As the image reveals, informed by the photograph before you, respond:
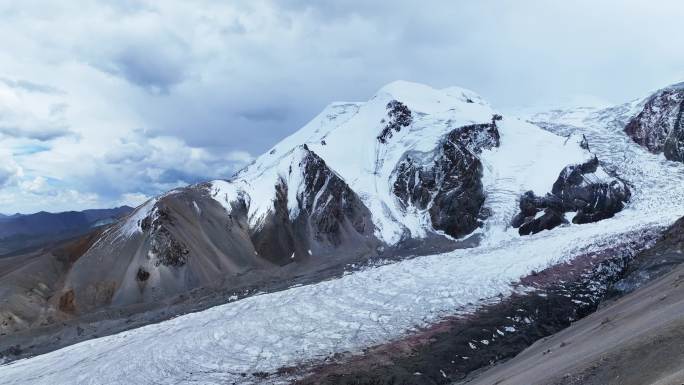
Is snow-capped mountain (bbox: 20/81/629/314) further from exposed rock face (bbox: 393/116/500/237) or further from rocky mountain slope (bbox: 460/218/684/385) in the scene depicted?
rocky mountain slope (bbox: 460/218/684/385)

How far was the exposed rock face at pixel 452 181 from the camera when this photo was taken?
6116cm

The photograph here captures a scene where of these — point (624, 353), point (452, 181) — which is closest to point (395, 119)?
point (452, 181)

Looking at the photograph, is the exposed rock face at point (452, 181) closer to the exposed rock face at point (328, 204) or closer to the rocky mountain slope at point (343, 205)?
the rocky mountain slope at point (343, 205)

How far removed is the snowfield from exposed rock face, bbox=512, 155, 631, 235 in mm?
1365

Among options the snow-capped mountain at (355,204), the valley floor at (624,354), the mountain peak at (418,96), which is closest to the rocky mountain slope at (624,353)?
the valley floor at (624,354)

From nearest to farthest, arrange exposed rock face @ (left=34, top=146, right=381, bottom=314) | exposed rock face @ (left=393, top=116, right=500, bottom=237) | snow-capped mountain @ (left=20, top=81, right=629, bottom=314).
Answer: exposed rock face @ (left=34, top=146, right=381, bottom=314) → snow-capped mountain @ (left=20, top=81, right=629, bottom=314) → exposed rock face @ (left=393, top=116, right=500, bottom=237)

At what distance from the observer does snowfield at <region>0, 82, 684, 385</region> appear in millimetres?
24719

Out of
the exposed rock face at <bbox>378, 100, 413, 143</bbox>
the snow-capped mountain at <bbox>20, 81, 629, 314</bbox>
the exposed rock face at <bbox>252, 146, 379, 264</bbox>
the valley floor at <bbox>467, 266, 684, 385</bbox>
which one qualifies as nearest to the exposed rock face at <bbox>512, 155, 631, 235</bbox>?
the snow-capped mountain at <bbox>20, 81, 629, 314</bbox>

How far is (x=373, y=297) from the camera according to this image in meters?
35.0

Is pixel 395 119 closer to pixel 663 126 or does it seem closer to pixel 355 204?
pixel 355 204

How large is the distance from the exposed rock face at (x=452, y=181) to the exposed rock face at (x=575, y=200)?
19.6 ft

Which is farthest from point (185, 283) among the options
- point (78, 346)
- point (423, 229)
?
point (423, 229)

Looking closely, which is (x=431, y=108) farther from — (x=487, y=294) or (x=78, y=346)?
(x=78, y=346)

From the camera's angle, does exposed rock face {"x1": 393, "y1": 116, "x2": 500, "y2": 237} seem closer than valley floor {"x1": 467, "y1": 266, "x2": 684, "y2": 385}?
No
